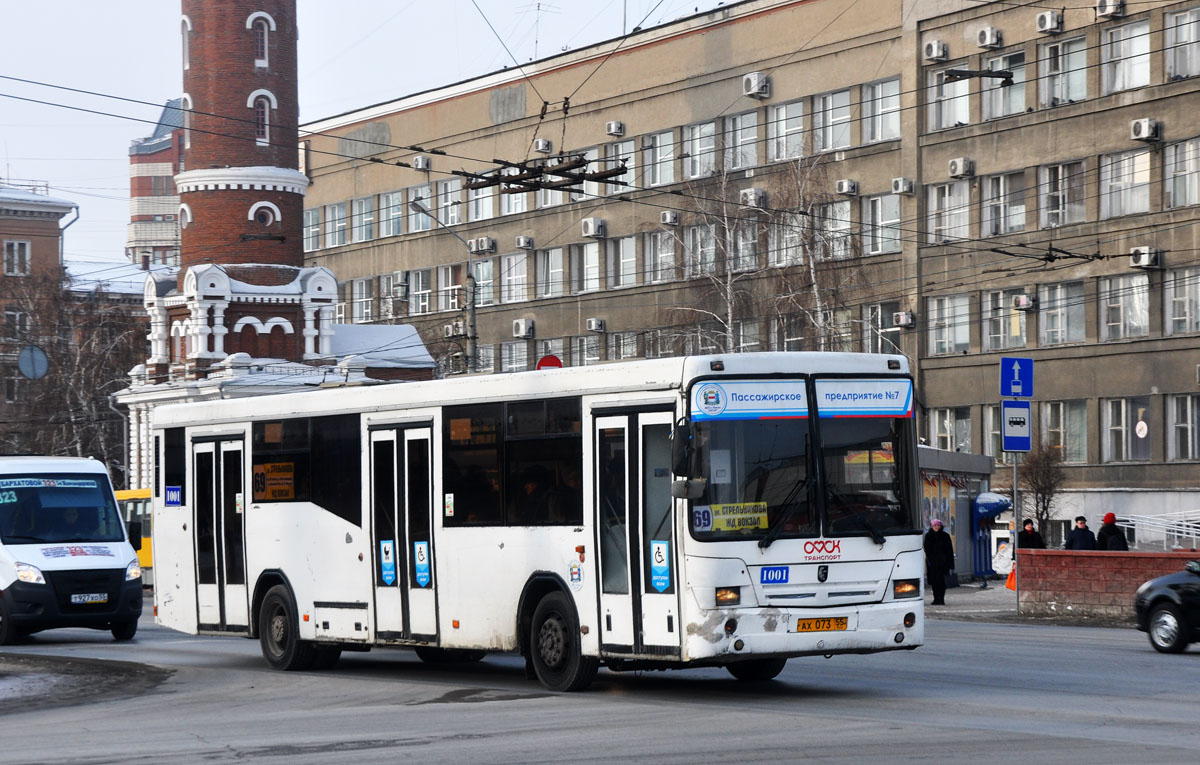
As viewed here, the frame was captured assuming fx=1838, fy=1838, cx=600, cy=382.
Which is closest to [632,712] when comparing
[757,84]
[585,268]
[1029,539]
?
[1029,539]

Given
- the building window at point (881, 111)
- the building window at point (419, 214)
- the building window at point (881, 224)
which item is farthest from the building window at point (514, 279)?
the building window at point (881, 111)

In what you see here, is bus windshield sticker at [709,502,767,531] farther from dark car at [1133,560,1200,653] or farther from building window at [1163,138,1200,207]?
building window at [1163,138,1200,207]

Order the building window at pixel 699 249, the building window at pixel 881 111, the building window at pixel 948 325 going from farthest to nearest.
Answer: the building window at pixel 699 249
the building window at pixel 881 111
the building window at pixel 948 325

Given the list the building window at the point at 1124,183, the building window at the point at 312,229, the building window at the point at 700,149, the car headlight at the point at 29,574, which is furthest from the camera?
the building window at the point at 312,229

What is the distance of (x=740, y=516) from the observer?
46.3 feet

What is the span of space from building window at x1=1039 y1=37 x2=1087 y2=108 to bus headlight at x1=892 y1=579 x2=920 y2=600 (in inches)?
1578

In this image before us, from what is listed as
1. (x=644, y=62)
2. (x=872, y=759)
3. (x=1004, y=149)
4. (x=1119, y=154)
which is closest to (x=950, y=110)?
(x=1004, y=149)

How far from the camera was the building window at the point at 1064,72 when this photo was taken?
52.0 meters

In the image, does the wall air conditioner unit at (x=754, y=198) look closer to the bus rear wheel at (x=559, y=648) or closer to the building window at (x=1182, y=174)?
the building window at (x=1182, y=174)

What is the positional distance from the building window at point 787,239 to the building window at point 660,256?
5.44 m

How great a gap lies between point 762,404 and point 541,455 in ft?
7.27

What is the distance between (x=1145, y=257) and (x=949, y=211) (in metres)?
7.93

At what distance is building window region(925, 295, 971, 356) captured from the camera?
2233 inches

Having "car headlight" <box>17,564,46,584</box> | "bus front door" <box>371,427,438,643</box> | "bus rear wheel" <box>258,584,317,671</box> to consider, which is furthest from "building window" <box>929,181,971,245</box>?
"bus front door" <box>371,427,438,643</box>
